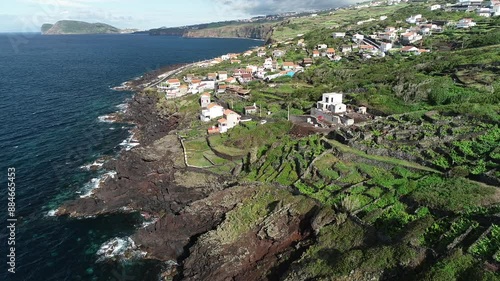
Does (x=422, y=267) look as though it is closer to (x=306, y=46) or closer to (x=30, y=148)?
(x=30, y=148)

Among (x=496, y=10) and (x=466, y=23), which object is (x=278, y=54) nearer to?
(x=466, y=23)

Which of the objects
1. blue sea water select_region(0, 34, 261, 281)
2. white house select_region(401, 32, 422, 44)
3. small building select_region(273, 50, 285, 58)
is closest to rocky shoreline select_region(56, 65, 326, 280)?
blue sea water select_region(0, 34, 261, 281)

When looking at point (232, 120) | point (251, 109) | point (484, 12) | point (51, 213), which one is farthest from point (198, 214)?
point (484, 12)

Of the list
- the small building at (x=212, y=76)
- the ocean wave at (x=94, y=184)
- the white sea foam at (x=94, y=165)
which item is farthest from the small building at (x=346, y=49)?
the ocean wave at (x=94, y=184)

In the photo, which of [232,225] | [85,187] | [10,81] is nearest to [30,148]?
[85,187]

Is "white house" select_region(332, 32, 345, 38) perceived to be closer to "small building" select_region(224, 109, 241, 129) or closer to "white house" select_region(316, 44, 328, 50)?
"white house" select_region(316, 44, 328, 50)
